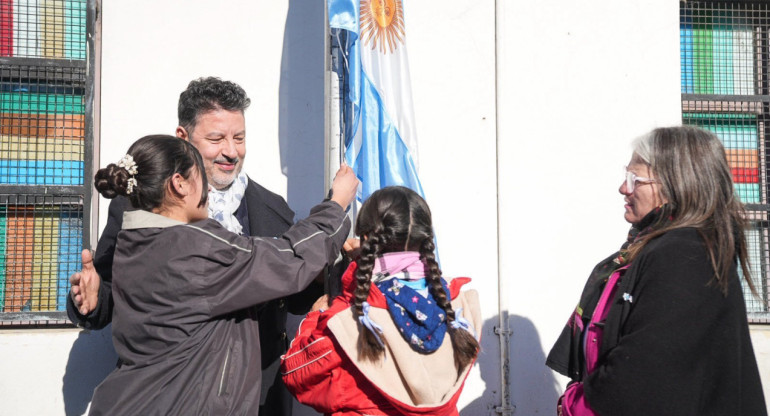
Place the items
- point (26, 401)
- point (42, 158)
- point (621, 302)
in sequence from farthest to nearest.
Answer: point (42, 158) → point (26, 401) → point (621, 302)

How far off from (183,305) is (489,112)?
193cm

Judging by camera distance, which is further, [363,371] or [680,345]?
[363,371]

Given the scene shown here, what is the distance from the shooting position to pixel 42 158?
10.7 ft

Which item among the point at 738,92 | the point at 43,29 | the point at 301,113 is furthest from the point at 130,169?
the point at 738,92

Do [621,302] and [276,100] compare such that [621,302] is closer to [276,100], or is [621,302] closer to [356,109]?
[356,109]

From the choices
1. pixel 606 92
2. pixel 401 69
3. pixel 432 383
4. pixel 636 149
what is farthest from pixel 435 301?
pixel 606 92

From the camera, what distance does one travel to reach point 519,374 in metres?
3.31

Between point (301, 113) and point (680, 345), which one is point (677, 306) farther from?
point (301, 113)

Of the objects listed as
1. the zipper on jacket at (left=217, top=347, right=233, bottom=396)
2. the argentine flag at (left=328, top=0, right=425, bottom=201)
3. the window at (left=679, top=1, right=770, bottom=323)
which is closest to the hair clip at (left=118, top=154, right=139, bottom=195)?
the zipper on jacket at (left=217, top=347, right=233, bottom=396)

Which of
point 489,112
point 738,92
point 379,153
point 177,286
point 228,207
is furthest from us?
point 738,92

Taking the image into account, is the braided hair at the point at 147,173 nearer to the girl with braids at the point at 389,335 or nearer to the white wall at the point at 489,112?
the girl with braids at the point at 389,335

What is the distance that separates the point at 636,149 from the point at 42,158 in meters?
2.76

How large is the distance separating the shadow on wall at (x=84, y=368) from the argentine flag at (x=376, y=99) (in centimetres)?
147

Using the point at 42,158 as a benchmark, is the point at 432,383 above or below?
below
